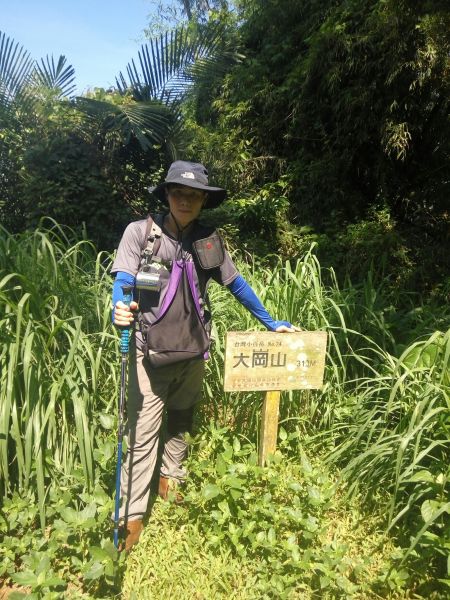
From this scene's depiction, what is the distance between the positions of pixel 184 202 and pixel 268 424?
1149 mm

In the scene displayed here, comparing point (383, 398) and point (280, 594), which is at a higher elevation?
point (383, 398)

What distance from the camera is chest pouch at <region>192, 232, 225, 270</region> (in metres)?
1.82

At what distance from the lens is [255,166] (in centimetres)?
592

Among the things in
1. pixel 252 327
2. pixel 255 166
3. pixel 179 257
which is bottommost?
pixel 252 327

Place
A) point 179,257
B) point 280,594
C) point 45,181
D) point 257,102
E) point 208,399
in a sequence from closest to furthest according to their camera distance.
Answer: point 280,594
point 179,257
point 208,399
point 45,181
point 257,102

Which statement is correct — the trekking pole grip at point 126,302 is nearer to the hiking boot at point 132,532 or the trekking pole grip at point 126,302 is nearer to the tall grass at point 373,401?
the hiking boot at point 132,532

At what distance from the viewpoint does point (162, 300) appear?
5.90 ft

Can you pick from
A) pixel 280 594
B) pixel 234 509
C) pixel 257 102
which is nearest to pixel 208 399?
pixel 234 509

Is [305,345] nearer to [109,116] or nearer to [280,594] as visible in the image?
[280,594]

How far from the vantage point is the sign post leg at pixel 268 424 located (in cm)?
217

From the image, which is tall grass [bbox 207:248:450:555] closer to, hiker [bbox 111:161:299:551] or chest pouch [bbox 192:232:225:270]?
hiker [bbox 111:161:299:551]

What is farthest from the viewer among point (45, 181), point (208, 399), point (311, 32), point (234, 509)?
point (311, 32)

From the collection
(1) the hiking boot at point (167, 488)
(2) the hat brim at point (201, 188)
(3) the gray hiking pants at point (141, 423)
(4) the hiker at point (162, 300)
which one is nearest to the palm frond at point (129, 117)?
(2) the hat brim at point (201, 188)

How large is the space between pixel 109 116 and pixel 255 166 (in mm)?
2194
